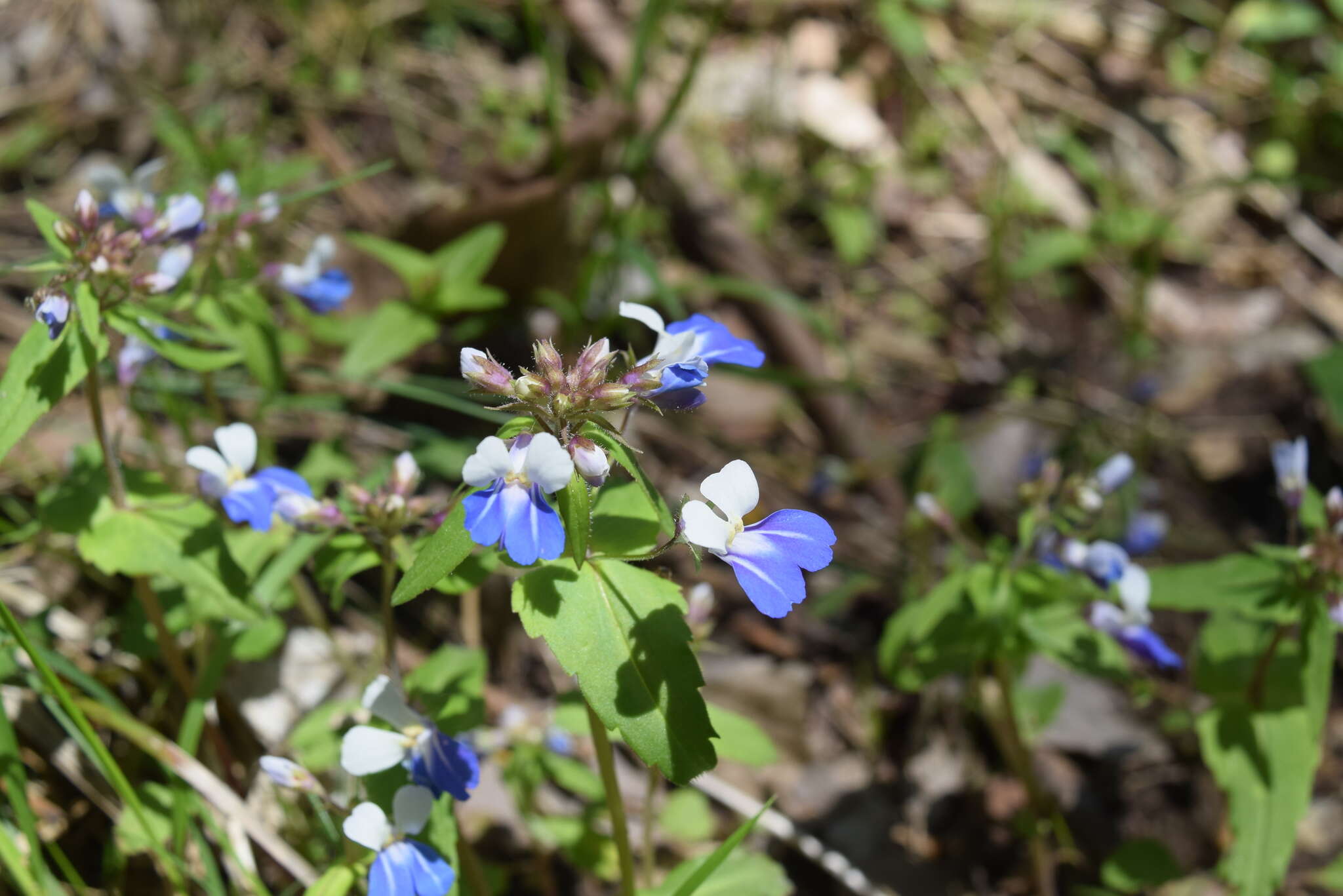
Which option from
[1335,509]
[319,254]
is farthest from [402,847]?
[1335,509]

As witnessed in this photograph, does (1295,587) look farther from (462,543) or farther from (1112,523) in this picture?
(462,543)

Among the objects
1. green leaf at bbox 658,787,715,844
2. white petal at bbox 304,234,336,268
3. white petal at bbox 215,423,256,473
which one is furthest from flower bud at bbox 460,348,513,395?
green leaf at bbox 658,787,715,844

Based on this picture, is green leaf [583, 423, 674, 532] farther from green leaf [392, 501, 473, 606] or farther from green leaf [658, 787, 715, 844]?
green leaf [658, 787, 715, 844]

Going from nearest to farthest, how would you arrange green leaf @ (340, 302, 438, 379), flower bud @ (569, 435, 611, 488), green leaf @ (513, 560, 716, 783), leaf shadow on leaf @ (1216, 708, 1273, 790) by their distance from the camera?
1. flower bud @ (569, 435, 611, 488)
2. green leaf @ (513, 560, 716, 783)
3. leaf shadow on leaf @ (1216, 708, 1273, 790)
4. green leaf @ (340, 302, 438, 379)

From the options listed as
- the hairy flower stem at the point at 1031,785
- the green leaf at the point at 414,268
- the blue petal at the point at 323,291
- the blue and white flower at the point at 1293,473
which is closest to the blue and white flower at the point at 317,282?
the blue petal at the point at 323,291

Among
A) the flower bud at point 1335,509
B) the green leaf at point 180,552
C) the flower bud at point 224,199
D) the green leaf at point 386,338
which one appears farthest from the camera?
the green leaf at point 386,338

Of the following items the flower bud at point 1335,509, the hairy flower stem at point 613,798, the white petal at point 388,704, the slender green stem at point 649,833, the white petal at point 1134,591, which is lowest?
the slender green stem at point 649,833

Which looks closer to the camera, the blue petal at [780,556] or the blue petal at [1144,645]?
the blue petal at [780,556]

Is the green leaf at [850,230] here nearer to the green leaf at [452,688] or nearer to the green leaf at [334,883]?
the green leaf at [452,688]
